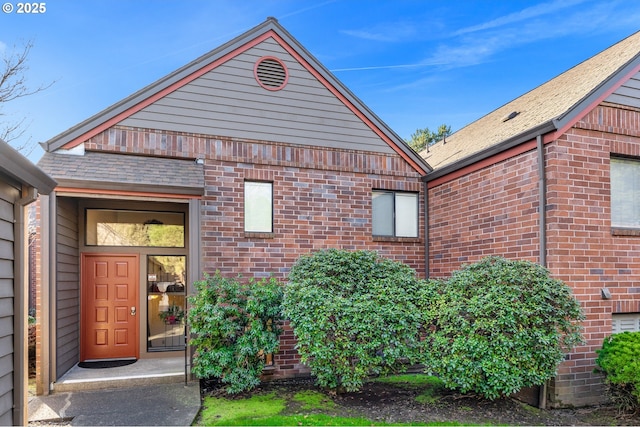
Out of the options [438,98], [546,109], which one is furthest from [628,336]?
[438,98]

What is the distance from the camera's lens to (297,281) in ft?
22.1

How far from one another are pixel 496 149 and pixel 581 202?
5.19ft

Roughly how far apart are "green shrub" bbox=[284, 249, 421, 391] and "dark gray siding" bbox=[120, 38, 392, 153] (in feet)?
11.0

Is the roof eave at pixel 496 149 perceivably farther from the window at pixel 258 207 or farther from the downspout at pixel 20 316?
the downspout at pixel 20 316

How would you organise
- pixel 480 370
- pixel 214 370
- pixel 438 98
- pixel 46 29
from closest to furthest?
pixel 480 370 < pixel 214 370 < pixel 46 29 < pixel 438 98

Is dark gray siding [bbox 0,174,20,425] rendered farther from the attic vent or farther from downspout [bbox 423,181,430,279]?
downspout [bbox 423,181,430,279]

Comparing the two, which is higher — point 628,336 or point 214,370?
point 628,336

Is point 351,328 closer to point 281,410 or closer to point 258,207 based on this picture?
point 281,410

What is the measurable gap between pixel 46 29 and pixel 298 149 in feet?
30.0

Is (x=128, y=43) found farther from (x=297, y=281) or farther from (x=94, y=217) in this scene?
(x=297, y=281)

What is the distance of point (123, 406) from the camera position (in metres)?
5.85

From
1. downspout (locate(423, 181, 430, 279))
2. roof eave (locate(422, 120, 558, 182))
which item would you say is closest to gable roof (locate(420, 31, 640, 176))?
roof eave (locate(422, 120, 558, 182))

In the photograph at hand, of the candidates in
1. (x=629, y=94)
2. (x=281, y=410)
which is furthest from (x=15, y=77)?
(x=629, y=94)

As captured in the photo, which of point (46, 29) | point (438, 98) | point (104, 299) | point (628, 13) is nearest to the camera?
point (104, 299)
